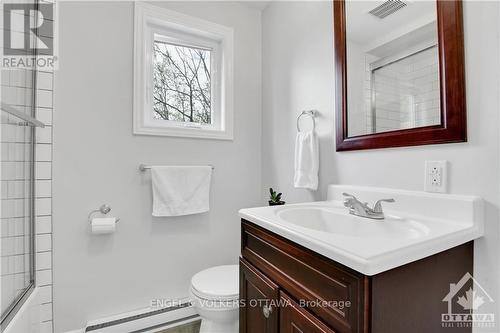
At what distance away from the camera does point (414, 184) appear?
0.97 metres

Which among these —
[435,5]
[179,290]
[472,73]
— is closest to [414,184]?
[472,73]

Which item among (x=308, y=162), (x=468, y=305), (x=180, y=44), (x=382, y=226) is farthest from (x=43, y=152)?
(x=468, y=305)

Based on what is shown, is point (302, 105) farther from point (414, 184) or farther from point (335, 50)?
point (414, 184)

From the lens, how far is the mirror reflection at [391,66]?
94cm

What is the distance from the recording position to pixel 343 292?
24.2 inches

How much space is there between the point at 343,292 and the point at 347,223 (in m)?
0.48

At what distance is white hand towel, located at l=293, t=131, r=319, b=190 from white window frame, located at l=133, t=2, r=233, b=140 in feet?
2.19

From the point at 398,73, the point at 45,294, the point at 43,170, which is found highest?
the point at 398,73

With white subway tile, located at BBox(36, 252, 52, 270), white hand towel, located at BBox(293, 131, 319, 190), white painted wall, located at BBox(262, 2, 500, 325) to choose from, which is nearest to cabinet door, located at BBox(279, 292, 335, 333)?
white painted wall, located at BBox(262, 2, 500, 325)

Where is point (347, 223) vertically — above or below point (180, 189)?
below

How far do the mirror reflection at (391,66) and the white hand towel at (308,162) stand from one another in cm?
24

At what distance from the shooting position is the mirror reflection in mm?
941

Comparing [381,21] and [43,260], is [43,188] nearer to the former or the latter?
[43,260]

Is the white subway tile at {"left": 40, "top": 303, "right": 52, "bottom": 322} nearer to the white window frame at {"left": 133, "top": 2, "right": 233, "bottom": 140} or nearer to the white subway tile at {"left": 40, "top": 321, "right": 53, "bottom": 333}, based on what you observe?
the white subway tile at {"left": 40, "top": 321, "right": 53, "bottom": 333}
